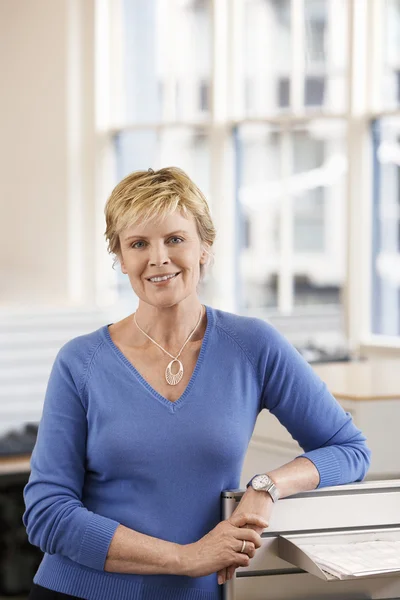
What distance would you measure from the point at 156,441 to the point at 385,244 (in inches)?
192

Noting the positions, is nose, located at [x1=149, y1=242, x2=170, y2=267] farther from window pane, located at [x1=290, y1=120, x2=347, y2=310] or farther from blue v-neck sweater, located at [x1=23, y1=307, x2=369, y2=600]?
window pane, located at [x1=290, y1=120, x2=347, y2=310]

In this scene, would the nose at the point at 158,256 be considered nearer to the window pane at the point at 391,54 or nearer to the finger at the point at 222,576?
the finger at the point at 222,576

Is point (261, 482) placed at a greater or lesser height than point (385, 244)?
lesser

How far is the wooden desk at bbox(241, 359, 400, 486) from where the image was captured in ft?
10.8

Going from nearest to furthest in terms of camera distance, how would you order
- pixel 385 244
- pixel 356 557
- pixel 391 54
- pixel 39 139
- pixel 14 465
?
pixel 356 557, pixel 14 465, pixel 391 54, pixel 385 244, pixel 39 139

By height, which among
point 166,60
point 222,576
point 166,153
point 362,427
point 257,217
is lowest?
point 362,427

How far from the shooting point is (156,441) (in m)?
1.77

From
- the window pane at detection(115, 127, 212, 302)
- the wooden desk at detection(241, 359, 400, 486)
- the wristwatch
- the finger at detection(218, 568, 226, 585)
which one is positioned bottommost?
the wooden desk at detection(241, 359, 400, 486)

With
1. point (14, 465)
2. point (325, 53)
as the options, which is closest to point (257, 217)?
point (325, 53)

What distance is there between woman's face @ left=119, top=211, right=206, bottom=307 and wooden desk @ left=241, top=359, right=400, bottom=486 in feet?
4.97

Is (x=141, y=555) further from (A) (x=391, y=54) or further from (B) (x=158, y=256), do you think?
(A) (x=391, y=54)

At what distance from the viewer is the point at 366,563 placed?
5.34ft

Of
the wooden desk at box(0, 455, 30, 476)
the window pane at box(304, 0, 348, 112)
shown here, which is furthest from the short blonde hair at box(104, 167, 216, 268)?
the window pane at box(304, 0, 348, 112)

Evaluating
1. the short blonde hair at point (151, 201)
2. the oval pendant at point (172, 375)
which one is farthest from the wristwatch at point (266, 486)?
the short blonde hair at point (151, 201)
